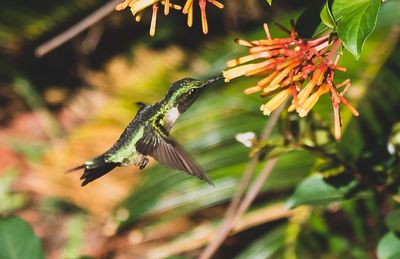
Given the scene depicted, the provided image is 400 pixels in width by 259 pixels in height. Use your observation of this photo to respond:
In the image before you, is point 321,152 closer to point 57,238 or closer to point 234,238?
point 234,238

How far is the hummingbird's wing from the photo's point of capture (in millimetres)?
676

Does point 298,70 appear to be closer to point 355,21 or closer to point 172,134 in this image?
point 355,21

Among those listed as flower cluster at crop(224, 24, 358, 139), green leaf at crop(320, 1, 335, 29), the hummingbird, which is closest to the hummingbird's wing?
the hummingbird

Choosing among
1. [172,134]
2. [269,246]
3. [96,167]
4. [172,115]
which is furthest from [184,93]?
[172,134]

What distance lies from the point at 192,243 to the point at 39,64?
7.34 ft

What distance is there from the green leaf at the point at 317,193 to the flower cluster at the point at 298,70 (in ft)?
0.72

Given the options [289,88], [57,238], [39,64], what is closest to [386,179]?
[289,88]

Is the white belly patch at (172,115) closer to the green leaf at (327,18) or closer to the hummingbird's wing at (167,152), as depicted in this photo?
the hummingbird's wing at (167,152)

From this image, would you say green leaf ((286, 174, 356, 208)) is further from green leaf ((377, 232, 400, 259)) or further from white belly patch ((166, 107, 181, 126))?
white belly patch ((166, 107, 181, 126))

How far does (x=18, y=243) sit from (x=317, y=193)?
1.51ft

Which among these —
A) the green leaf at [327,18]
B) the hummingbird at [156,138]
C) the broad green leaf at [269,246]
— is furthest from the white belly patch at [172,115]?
the broad green leaf at [269,246]

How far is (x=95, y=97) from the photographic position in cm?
350

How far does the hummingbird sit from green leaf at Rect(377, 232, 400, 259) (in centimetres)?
30

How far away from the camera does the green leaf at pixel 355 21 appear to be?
1.90 ft
